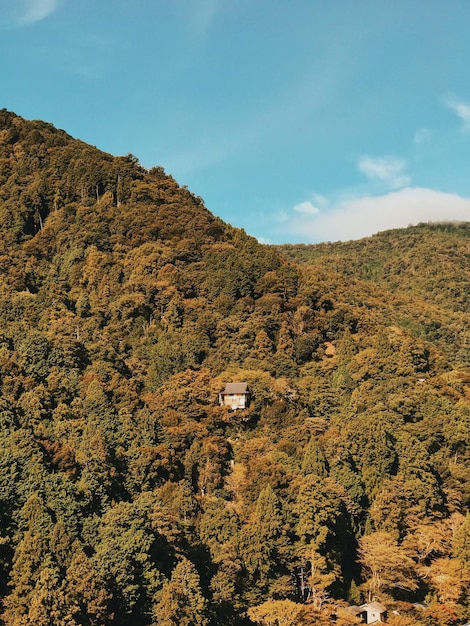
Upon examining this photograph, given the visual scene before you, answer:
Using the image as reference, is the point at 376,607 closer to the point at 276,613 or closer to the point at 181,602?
the point at 276,613

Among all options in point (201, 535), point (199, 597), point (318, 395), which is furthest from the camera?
point (318, 395)

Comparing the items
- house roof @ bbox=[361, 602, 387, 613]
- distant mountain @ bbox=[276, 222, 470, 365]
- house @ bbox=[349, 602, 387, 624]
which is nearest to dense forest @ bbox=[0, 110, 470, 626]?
house roof @ bbox=[361, 602, 387, 613]

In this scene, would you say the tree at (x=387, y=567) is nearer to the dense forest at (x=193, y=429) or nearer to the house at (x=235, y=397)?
the dense forest at (x=193, y=429)

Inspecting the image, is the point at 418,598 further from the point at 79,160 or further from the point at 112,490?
the point at 79,160

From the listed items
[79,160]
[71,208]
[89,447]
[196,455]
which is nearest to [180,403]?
[196,455]

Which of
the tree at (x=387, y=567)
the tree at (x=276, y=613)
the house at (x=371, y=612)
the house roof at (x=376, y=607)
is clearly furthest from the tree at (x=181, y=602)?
the tree at (x=387, y=567)

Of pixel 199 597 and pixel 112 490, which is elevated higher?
pixel 112 490

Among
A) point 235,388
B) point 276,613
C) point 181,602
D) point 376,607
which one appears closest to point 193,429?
point 235,388
